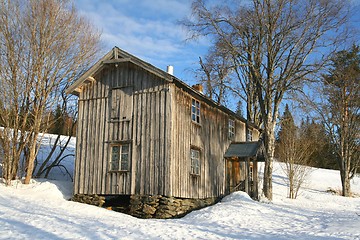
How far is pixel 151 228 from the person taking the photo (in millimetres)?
11766

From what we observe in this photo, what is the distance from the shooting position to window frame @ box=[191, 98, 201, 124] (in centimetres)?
1879

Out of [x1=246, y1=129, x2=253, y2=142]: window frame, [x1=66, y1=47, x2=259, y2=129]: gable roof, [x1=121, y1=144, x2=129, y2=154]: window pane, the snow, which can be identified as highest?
[x1=66, y1=47, x2=259, y2=129]: gable roof

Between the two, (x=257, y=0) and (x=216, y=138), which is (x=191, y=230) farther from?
(x=257, y=0)

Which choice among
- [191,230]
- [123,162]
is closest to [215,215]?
[191,230]

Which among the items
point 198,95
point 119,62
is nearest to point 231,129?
point 198,95

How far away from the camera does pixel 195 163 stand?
18719 mm

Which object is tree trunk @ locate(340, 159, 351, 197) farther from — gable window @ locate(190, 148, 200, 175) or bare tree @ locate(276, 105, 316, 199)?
gable window @ locate(190, 148, 200, 175)

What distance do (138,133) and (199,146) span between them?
364cm

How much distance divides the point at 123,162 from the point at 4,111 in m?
6.75

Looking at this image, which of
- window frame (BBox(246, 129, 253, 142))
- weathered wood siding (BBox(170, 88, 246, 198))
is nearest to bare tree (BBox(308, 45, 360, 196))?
window frame (BBox(246, 129, 253, 142))

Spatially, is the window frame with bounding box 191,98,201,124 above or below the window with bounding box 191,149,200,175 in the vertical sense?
above

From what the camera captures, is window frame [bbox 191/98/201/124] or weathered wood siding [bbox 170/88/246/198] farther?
window frame [bbox 191/98/201/124]

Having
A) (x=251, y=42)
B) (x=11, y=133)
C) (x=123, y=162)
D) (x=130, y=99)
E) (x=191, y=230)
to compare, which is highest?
(x=251, y=42)

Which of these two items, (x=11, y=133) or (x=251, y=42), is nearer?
(x=11, y=133)
